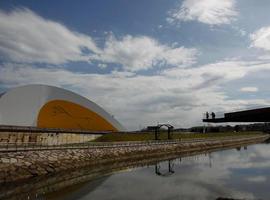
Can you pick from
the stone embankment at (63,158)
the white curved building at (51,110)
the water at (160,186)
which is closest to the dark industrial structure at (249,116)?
the water at (160,186)

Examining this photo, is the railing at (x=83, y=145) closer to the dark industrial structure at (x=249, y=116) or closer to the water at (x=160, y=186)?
the water at (x=160, y=186)

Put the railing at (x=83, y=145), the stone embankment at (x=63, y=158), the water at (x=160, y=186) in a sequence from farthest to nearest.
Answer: the railing at (x=83, y=145), the stone embankment at (x=63, y=158), the water at (x=160, y=186)

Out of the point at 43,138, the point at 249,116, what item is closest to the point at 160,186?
the point at 249,116

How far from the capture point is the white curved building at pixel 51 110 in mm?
69562

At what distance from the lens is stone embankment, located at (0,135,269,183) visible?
101 feet

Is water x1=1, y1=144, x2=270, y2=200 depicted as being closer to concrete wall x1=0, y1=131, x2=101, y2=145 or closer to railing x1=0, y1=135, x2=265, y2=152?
railing x1=0, y1=135, x2=265, y2=152

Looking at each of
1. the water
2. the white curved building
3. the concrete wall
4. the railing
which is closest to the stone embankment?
the railing

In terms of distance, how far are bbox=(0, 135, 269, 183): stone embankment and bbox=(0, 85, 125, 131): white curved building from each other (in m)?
26.8

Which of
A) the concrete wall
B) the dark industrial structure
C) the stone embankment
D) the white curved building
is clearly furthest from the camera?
the white curved building

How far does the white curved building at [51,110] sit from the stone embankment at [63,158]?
26.8 metres

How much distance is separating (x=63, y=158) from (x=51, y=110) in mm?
42025

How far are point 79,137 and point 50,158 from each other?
33.0m

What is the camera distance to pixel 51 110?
7894 cm

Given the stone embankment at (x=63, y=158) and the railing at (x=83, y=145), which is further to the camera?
the railing at (x=83, y=145)
